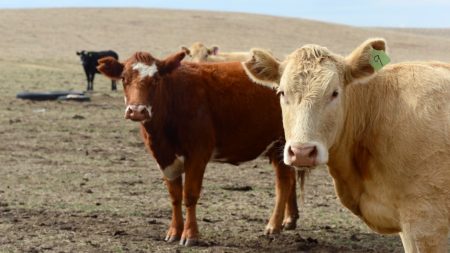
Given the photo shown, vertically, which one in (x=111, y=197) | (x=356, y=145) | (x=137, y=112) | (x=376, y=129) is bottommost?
(x=111, y=197)

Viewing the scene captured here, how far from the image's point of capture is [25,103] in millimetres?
18172

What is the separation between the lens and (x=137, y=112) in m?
7.09

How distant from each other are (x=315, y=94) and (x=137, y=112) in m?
2.75

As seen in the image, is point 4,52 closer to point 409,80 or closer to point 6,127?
point 6,127

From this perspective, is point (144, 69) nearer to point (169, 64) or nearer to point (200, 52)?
point (169, 64)

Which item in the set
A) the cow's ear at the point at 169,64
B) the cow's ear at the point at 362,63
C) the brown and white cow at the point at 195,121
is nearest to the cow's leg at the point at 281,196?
the brown and white cow at the point at 195,121

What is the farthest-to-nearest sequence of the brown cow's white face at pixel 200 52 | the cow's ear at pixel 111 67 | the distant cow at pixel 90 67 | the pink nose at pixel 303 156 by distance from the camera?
1. the distant cow at pixel 90 67
2. the brown cow's white face at pixel 200 52
3. the cow's ear at pixel 111 67
4. the pink nose at pixel 303 156

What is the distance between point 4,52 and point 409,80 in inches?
1524

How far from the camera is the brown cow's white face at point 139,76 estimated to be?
7.13 meters

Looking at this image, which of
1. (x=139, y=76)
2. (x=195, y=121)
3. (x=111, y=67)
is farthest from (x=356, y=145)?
(x=111, y=67)

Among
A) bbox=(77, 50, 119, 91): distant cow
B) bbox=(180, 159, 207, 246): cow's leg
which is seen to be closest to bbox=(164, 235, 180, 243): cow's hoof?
bbox=(180, 159, 207, 246): cow's leg

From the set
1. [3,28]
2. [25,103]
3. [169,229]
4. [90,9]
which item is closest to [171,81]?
[169,229]

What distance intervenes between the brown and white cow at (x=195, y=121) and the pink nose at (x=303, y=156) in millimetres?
2859

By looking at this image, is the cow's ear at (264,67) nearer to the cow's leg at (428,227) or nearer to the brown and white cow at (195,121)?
the cow's leg at (428,227)
